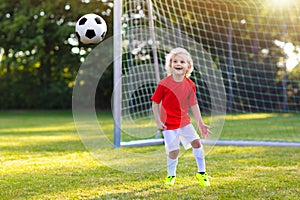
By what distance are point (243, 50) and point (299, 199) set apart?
533 inches

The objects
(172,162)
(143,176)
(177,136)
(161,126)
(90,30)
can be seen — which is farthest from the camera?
(90,30)

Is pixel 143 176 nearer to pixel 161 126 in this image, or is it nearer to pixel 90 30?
pixel 161 126

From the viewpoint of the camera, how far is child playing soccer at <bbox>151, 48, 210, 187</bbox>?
3873 mm

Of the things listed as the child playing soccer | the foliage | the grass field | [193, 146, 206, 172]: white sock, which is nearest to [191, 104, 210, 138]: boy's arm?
the child playing soccer

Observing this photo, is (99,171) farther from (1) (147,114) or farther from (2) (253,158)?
(1) (147,114)

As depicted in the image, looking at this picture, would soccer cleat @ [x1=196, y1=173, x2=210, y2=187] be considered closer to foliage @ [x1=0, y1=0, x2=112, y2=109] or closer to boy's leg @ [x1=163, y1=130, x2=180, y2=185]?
boy's leg @ [x1=163, y1=130, x2=180, y2=185]

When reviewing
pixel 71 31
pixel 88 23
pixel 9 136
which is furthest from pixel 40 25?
pixel 88 23

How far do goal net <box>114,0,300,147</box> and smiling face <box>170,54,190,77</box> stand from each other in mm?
3445

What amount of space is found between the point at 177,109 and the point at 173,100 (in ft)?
0.28

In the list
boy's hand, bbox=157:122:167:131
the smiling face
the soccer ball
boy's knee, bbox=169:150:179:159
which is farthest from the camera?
the soccer ball

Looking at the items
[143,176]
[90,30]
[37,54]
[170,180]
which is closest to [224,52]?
[37,54]

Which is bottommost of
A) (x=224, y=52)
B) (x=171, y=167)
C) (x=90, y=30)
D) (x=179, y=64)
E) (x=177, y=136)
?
(x=171, y=167)

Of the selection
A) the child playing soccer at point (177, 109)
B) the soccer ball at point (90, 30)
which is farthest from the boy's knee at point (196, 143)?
the soccer ball at point (90, 30)

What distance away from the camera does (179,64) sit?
385 cm
